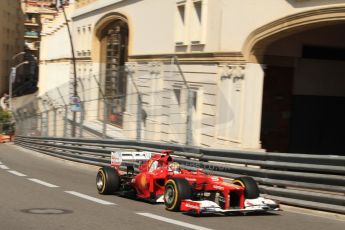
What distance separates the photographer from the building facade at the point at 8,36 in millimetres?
98438

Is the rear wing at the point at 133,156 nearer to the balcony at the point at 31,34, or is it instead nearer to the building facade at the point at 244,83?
the building facade at the point at 244,83

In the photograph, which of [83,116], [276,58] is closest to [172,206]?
[276,58]

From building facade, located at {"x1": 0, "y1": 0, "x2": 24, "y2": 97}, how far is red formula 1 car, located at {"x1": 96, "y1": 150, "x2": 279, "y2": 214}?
90.4 meters

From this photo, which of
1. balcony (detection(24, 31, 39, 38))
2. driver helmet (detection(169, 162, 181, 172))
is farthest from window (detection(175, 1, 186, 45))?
balcony (detection(24, 31, 39, 38))

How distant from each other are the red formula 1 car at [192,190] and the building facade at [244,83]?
5.41 m

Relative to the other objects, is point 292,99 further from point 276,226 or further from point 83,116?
point 276,226

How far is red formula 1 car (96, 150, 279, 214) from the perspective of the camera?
31.0 feet

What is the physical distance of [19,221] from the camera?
8531mm

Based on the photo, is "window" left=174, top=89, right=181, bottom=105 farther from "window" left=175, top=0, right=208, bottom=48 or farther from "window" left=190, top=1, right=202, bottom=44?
"window" left=190, top=1, right=202, bottom=44

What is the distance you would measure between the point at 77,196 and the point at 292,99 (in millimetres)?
9331

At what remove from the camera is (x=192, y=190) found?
9.72 meters

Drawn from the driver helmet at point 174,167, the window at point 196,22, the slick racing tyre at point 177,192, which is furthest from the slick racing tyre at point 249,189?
the window at point 196,22

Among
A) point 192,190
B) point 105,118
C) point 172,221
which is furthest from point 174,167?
point 105,118

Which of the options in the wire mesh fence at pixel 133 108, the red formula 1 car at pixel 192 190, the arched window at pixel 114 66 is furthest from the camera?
the arched window at pixel 114 66
